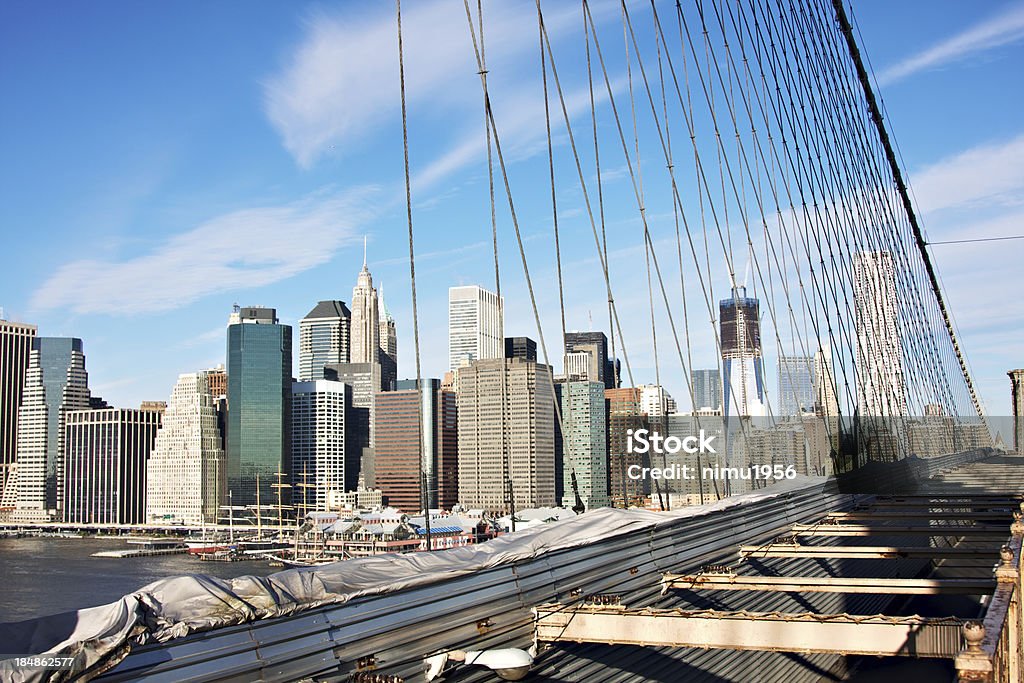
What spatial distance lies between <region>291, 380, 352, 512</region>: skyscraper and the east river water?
50122 mm

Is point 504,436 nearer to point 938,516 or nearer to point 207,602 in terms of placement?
point 938,516

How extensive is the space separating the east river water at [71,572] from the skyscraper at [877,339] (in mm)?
16878

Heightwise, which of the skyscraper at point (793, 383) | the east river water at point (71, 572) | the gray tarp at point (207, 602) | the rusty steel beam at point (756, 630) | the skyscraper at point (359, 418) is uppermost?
the skyscraper at point (359, 418)

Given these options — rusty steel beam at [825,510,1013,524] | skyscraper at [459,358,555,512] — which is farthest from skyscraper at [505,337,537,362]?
rusty steel beam at [825,510,1013,524]

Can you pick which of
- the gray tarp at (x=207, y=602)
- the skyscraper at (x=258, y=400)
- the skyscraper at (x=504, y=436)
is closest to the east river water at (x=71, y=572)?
the gray tarp at (x=207, y=602)

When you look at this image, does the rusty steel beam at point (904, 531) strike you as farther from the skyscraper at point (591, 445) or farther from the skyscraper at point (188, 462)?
the skyscraper at point (188, 462)

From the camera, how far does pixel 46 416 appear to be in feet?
470

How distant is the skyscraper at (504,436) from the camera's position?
330 ft

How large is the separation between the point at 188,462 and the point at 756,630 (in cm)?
14631

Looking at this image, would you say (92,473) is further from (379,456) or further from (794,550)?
(794,550)

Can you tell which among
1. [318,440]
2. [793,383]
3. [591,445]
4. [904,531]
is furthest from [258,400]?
[904,531]

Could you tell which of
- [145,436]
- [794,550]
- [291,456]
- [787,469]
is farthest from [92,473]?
[794,550]

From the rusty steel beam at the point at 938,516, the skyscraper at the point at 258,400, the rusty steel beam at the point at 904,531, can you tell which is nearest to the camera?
the rusty steel beam at the point at 904,531

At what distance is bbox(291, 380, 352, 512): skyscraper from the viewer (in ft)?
498
